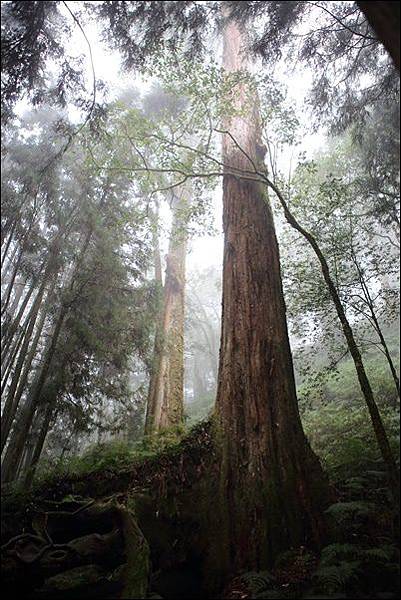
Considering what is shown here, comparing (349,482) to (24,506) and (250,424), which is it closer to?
(250,424)

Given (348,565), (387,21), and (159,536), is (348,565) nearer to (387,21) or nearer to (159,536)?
(159,536)

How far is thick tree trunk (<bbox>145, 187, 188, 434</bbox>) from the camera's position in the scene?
848 centimetres

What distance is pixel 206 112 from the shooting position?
6.14m

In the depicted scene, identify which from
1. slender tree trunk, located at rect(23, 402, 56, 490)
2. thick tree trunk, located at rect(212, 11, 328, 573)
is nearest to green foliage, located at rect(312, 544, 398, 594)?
thick tree trunk, located at rect(212, 11, 328, 573)

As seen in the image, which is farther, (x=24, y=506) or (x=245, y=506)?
(x=24, y=506)

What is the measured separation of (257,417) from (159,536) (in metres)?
1.55

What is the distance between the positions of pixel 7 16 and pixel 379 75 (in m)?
5.57

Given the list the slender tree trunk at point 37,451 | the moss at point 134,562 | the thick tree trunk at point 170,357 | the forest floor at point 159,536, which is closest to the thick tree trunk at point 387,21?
the forest floor at point 159,536

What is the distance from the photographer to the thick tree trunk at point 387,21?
5.71 ft

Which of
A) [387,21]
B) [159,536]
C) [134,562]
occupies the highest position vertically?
[387,21]

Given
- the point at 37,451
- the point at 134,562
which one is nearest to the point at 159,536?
the point at 134,562

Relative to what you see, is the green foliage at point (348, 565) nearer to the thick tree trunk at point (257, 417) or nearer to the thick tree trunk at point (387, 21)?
the thick tree trunk at point (257, 417)

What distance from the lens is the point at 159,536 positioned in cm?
381

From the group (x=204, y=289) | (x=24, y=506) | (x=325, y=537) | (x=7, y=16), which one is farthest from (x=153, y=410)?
(x=204, y=289)
